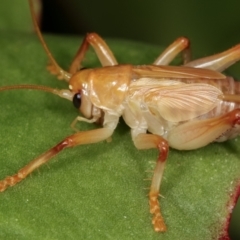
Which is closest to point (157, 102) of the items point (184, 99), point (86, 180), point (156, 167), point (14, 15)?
point (184, 99)

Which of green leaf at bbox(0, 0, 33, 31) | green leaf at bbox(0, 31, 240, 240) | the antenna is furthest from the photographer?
green leaf at bbox(0, 0, 33, 31)

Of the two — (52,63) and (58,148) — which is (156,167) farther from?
(52,63)

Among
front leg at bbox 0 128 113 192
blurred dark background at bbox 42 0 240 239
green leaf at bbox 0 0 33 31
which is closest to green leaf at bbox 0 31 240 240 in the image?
front leg at bbox 0 128 113 192

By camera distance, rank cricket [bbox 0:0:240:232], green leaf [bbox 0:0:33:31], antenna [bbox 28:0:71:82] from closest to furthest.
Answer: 1. cricket [bbox 0:0:240:232]
2. antenna [bbox 28:0:71:82]
3. green leaf [bbox 0:0:33:31]

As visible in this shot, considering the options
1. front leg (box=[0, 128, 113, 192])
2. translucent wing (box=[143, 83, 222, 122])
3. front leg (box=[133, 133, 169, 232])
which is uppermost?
translucent wing (box=[143, 83, 222, 122])

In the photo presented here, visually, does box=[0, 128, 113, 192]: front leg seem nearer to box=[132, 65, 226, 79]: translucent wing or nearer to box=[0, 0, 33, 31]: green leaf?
box=[132, 65, 226, 79]: translucent wing

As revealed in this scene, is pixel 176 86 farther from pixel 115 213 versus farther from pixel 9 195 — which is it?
pixel 9 195

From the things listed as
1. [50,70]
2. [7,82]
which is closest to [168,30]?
[50,70]

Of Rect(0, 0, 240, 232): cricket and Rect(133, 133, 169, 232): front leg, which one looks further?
Rect(0, 0, 240, 232): cricket
